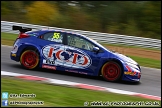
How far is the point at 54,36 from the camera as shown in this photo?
10.4 meters

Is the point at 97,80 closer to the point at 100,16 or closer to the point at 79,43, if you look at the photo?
the point at 79,43

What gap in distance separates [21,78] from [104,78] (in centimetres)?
243

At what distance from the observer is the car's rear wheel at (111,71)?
9.94 m

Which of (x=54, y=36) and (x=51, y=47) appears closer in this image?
(x=51, y=47)

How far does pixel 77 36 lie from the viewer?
1024cm

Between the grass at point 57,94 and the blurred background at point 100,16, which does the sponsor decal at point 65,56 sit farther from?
the blurred background at point 100,16

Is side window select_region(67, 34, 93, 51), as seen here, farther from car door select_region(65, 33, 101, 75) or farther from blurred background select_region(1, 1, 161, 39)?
blurred background select_region(1, 1, 161, 39)

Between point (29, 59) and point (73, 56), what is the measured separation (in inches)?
54.8

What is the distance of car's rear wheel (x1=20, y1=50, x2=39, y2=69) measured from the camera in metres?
10.4

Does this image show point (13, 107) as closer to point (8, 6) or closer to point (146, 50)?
point (146, 50)

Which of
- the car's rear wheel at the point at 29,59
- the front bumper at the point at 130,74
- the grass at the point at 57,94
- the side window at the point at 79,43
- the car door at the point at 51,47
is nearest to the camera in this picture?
the grass at the point at 57,94

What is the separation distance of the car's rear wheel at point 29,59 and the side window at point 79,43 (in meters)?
1.11

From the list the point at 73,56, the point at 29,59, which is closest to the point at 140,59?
the point at 73,56

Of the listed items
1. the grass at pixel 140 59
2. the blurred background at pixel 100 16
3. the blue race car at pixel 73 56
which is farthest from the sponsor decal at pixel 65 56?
the blurred background at pixel 100 16
